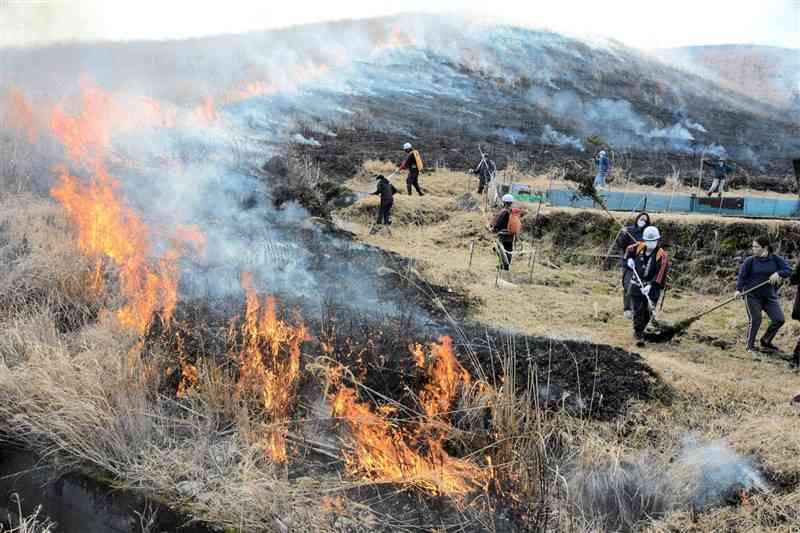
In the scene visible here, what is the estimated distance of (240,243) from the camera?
28.7ft

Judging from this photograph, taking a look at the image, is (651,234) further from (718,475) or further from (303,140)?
(303,140)

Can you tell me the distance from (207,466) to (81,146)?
9287 millimetres

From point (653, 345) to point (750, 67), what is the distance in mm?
41160

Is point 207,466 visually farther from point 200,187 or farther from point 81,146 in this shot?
point 81,146

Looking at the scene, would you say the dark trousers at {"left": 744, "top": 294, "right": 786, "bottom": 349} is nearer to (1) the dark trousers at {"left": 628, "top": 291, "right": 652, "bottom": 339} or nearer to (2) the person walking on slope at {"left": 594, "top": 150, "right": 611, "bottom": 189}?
(1) the dark trousers at {"left": 628, "top": 291, "right": 652, "bottom": 339}

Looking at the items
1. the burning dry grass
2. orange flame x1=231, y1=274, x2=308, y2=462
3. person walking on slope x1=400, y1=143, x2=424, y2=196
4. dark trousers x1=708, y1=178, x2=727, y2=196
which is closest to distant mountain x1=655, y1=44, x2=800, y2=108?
dark trousers x1=708, y1=178, x2=727, y2=196

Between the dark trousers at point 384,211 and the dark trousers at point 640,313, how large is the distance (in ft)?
20.2

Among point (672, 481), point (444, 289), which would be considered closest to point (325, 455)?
point (672, 481)

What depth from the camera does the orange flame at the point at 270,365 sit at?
532 centimetres

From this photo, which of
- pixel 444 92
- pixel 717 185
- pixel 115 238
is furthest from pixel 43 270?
pixel 444 92

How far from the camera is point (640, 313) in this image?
7715 mm

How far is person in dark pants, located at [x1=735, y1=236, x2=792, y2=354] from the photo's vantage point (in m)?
7.39

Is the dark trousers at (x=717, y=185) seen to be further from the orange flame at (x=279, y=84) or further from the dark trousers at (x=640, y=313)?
the orange flame at (x=279, y=84)

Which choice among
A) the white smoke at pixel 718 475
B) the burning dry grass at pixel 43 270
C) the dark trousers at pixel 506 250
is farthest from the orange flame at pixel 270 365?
the dark trousers at pixel 506 250
